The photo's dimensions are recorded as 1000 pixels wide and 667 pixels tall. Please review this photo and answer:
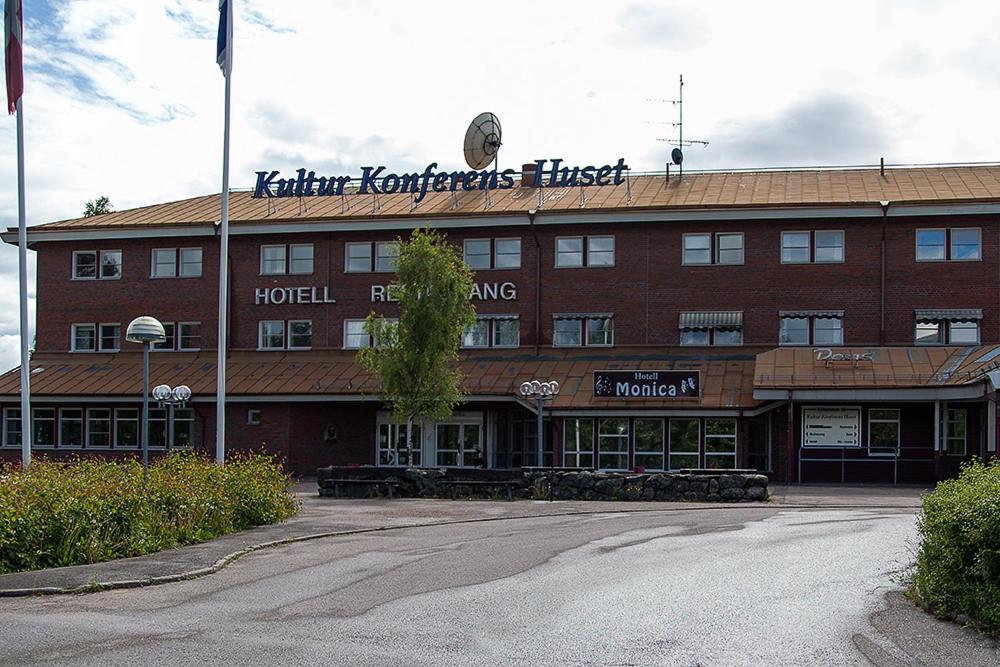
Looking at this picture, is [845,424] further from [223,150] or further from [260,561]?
[260,561]

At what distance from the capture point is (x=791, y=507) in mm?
27125

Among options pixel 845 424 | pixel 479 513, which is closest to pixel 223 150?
pixel 479 513

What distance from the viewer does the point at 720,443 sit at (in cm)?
4059

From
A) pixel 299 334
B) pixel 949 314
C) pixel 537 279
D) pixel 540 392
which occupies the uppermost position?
pixel 537 279

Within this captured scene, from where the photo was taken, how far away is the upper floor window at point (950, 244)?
135ft

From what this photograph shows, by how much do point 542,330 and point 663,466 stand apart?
6.68 metres

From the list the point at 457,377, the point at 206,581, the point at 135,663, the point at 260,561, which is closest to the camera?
the point at 135,663

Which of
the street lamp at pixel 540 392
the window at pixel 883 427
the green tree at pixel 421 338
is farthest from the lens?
the window at pixel 883 427

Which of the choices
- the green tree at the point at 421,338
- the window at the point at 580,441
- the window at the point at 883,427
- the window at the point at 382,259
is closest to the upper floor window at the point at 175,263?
the window at the point at 382,259

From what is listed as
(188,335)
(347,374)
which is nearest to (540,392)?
(347,374)

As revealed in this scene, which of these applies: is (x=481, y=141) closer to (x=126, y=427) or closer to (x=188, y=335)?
(x=188, y=335)

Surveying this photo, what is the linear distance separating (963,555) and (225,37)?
2035 cm

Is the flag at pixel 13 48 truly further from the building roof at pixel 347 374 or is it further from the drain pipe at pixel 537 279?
the drain pipe at pixel 537 279

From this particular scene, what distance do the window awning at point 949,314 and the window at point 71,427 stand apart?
1168 inches
